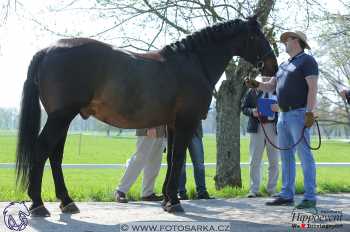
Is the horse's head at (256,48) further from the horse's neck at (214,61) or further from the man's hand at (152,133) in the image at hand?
the man's hand at (152,133)

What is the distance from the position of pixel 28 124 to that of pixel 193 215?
→ 2271 mm

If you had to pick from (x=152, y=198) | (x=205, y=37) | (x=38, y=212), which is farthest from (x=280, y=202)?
(x=38, y=212)

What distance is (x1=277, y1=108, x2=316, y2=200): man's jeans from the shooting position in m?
6.72

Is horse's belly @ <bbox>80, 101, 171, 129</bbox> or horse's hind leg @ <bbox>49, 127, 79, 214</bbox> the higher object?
horse's belly @ <bbox>80, 101, 171, 129</bbox>

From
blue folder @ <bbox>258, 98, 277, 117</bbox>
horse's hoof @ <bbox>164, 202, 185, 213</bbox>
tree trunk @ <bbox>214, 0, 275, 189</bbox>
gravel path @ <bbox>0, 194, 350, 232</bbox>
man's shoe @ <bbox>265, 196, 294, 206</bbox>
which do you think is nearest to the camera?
gravel path @ <bbox>0, 194, 350, 232</bbox>

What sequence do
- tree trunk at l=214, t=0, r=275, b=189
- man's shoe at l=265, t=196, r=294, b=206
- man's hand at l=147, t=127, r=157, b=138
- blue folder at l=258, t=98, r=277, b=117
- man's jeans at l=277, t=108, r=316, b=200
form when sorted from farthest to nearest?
tree trunk at l=214, t=0, r=275, b=189
blue folder at l=258, t=98, r=277, b=117
man's hand at l=147, t=127, r=157, b=138
man's shoe at l=265, t=196, r=294, b=206
man's jeans at l=277, t=108, r=316, b=200

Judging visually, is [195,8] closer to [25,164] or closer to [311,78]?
[311,78]

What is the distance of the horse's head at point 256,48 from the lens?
7062mm

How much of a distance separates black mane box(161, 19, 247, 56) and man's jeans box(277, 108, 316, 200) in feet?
4.48

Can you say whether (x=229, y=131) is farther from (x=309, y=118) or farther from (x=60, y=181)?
(x=60, y=181)

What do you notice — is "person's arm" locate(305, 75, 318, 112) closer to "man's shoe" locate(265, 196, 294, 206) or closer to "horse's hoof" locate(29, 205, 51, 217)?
"man's shoe" locate(265, 196, 294, 206)

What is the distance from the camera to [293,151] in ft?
23.8

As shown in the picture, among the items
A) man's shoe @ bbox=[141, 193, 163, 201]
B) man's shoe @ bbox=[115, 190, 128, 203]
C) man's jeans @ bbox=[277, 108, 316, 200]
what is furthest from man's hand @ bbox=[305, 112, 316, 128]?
man's shoe @ bbox=[115, 190, 128, 203]

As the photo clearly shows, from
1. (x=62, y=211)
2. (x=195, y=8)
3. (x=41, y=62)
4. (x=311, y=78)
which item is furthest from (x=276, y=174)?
(x=41, y=62)
